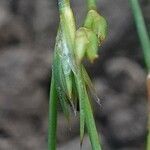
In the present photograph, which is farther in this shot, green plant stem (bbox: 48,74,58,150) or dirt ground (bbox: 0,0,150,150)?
dirt ground (bbox: 0,0,150,150)

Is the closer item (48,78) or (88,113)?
(88,113)

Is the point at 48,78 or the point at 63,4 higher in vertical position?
the point at 63,4

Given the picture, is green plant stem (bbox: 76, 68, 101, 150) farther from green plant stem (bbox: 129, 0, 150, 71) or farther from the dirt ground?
the dirt ground

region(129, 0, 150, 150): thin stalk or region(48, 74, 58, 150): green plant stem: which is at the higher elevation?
region(129, 0, 150, 150): thin stalk

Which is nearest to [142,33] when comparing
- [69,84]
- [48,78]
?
[69,84]

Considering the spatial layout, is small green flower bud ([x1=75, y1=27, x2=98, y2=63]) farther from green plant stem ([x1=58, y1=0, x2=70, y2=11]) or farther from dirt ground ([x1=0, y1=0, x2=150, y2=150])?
dirt ground ([x1=0, y1=0, x2=150, y2=150])

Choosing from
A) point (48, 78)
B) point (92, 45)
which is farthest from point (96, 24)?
point (48, 78)

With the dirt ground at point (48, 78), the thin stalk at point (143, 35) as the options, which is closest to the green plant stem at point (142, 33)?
the thin stalk at point (143, 35)

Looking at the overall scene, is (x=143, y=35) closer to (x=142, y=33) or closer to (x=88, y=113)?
(x=142, y=33)

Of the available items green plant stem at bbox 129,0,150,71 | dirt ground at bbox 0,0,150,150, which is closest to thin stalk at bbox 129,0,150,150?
A: green plant stem at bbox 129,0,150,71
